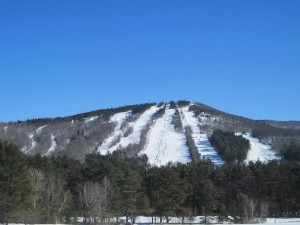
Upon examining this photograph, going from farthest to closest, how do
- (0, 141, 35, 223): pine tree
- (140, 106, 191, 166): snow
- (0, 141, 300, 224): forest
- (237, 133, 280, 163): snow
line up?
(140, 106, 191, 166): snow, (237, 133, 280, 163): snow, (0, 141, 300, 224): forest, (0, 141, 35, 223): pine tree

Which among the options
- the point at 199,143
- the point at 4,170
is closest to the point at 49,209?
the point at 4,170

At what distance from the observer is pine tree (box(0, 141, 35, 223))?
152 feet

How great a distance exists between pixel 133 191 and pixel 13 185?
2173 centimetres

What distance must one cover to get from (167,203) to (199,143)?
125 metres

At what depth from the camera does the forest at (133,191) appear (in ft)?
157

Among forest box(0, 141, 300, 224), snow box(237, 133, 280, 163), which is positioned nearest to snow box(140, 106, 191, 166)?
snow box(237, 133, 280, 163)

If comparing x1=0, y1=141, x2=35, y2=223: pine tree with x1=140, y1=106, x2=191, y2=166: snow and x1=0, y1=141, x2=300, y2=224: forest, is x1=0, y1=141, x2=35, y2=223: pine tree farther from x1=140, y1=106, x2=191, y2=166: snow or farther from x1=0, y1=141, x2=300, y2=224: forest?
x1=140, y1=106, x2=191, y2=166: snow

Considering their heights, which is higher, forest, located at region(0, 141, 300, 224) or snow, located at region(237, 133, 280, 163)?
snow, located at region(237, 133, 280, 163)

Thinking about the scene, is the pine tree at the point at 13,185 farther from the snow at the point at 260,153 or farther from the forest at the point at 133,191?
the snow at the point at 260,153

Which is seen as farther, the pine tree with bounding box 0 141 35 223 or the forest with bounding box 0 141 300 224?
the forest with bounding box 0 141 300 224

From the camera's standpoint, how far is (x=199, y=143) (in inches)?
7470

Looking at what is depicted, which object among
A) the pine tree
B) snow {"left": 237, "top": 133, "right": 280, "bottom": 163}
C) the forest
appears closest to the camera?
the pine tree

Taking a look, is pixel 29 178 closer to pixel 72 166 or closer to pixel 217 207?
pixel 72 166

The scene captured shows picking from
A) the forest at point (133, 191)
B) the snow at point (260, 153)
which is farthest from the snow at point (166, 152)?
the forest at point (133, 191)
